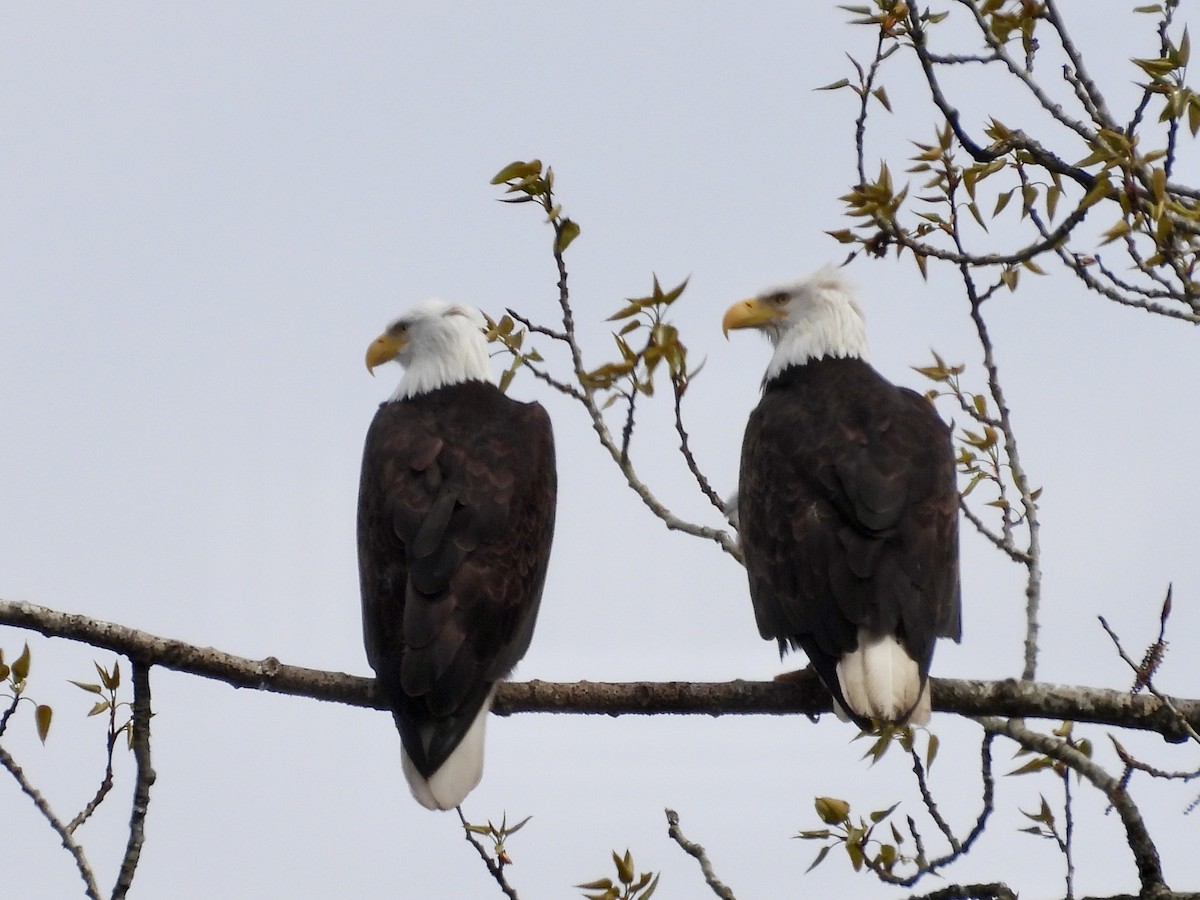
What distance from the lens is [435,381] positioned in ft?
19.5

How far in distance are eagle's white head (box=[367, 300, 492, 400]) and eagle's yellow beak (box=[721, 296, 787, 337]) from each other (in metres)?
1.01

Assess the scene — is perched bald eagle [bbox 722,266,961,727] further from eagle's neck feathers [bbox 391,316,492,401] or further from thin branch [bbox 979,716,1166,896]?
Answer: eagle's neck feathers [bbox 391,316,492,401]

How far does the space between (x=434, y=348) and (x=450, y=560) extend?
172 cm

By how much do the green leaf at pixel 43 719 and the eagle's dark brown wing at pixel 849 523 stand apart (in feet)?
6.87

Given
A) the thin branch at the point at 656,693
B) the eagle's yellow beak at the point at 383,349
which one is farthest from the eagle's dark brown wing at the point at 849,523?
the eagle's yellow beak at the point at 383,349

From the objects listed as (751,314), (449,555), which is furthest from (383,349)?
(449,555)

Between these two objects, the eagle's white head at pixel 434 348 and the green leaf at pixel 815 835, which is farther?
the eagle's white head at pixel 434 348

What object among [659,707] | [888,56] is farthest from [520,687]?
[888,56]

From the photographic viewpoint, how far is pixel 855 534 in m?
4.61

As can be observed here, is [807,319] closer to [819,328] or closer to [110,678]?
[819,328]

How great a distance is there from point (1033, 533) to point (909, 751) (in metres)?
1.01

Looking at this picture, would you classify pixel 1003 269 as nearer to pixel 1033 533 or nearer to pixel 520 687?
pixel 1033 533

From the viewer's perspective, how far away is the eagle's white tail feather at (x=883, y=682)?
4.13 metres

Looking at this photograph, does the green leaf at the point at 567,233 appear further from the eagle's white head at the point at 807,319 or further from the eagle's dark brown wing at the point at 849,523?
the eagle's white head at the point at 807,319
